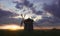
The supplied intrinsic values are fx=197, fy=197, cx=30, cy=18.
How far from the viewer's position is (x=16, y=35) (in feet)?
147

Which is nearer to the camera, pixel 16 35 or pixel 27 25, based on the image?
pixel 16 35

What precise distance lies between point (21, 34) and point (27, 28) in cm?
1686

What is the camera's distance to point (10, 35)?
1804 inches

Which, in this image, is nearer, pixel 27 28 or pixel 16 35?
pixel 16 35

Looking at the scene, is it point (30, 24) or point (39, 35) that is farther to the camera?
point (30, 24)

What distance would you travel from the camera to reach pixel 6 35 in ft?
151

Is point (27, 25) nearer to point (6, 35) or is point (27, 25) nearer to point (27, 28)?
point (27, 28)

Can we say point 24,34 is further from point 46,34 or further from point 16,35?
point 46,34

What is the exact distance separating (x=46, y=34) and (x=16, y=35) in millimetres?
7079

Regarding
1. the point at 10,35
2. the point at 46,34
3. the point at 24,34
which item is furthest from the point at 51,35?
the point at 10,35

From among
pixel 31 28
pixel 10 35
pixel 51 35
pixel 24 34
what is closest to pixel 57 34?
pixel 51 35

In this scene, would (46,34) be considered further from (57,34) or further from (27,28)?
(27,28)

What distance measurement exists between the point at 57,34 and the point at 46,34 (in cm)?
259

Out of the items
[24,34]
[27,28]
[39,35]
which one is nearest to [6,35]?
[24,34]
